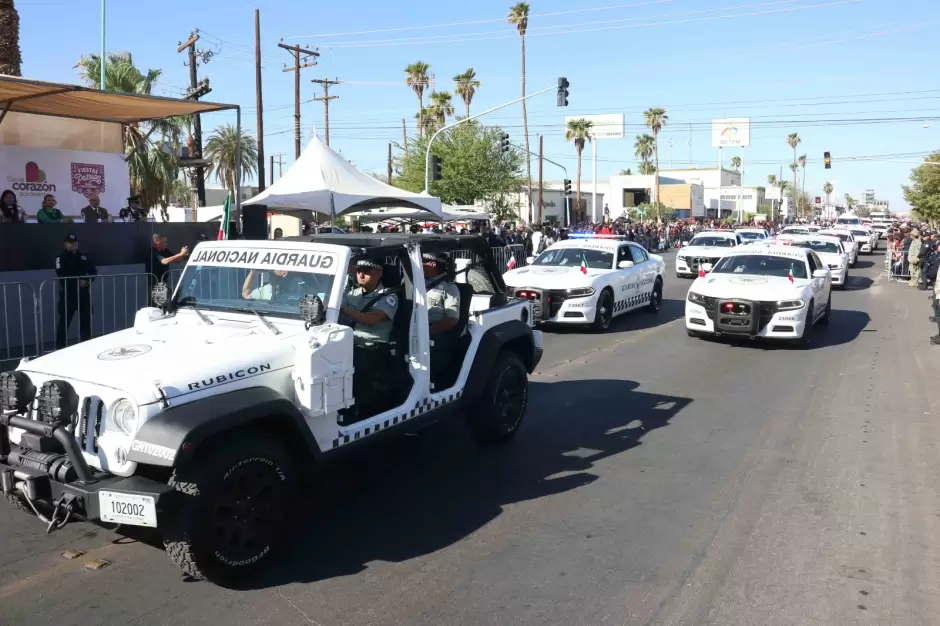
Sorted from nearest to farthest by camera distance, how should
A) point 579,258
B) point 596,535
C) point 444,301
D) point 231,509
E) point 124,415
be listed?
1. point 124,415
2. point 231,509
3. point 596,535
4. point 444,301
5. point 579,258

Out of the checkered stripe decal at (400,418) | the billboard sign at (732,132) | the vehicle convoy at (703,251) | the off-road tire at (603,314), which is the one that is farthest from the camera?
the billboard sign at (732,132)

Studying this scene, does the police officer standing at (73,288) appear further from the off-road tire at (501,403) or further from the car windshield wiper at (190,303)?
the off-road tire at (501,403)

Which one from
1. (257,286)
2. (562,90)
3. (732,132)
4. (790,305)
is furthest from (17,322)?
(732,132)

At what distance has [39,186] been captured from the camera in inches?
647

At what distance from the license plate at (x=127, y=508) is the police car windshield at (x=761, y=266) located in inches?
454

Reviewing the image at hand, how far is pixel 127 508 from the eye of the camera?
3.80 m

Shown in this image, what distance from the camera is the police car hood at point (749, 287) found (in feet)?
39.9

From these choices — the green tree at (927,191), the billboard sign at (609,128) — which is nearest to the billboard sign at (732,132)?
the billboard sign at (609,128)

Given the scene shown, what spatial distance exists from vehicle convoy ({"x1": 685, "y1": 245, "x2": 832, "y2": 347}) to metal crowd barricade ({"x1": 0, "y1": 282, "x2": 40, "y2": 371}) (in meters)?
9.77

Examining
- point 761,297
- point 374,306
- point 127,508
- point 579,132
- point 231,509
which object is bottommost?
point 231,509

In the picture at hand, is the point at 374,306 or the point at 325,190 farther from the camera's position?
the point at 325,190

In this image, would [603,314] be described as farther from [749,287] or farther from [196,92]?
[196,92]

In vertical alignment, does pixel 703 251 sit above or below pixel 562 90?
below

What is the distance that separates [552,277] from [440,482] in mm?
8282
